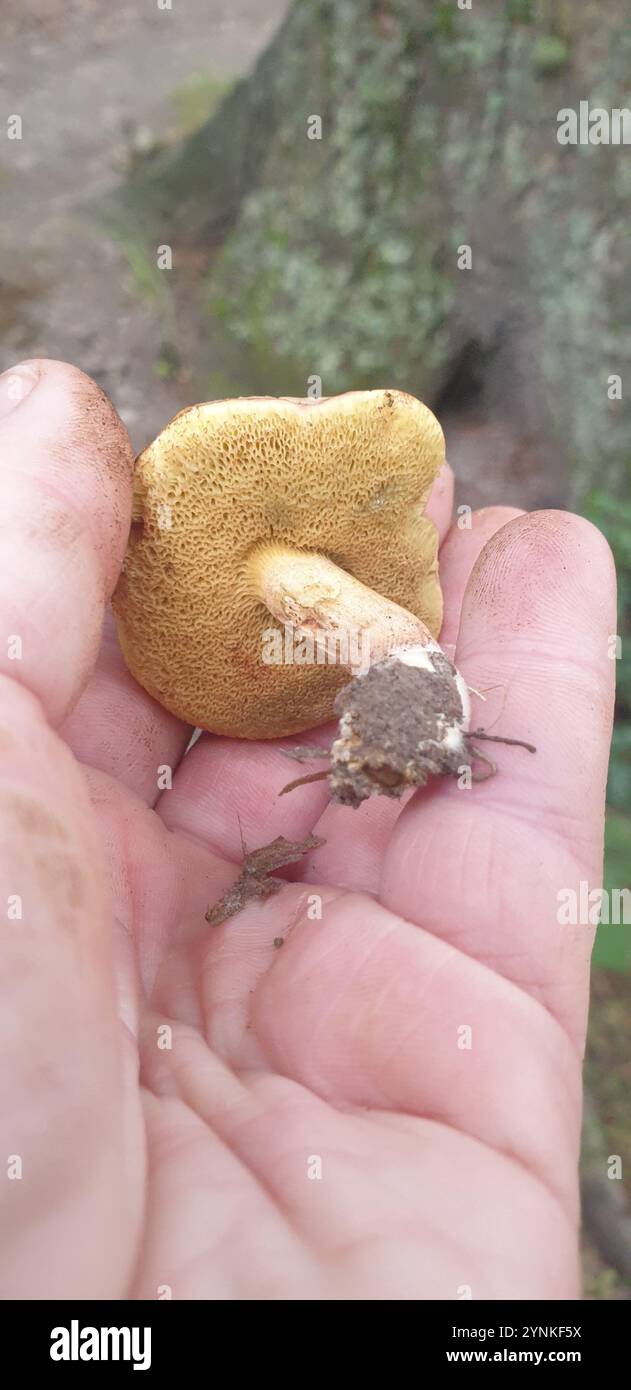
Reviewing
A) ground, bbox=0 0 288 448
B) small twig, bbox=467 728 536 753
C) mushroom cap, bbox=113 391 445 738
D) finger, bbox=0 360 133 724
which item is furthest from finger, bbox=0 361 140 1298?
ground, bbox=0 0 288 448

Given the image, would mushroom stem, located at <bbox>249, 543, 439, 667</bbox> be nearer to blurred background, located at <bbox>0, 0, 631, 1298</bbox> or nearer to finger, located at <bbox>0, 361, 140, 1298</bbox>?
finger, located at <bbox>0, 361, 140, 1298</bbox>

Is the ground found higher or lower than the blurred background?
higher

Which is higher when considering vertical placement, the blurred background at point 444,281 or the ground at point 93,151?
the ground at point 93,151

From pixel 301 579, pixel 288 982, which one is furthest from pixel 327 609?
pixel 288 982

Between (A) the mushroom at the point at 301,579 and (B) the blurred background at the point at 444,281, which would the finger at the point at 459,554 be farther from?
(B) the blurred background at the point at 444,281

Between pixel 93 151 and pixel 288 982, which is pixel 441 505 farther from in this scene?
pixel 93 151

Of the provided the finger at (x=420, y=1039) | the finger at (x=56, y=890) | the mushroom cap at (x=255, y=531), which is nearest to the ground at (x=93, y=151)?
the mushroom cap at (x=255, y=531)

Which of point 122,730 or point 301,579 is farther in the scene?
point 122,730
